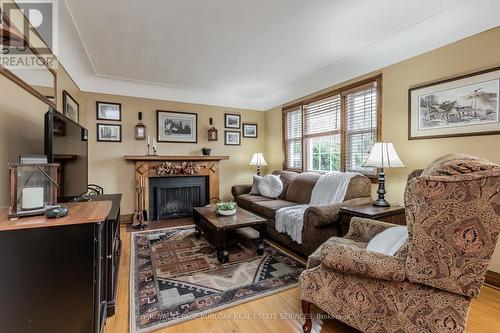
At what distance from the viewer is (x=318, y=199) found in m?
3.43

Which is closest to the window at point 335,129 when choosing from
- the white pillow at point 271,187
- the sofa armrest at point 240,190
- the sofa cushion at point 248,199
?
the white pillow at point 271,187

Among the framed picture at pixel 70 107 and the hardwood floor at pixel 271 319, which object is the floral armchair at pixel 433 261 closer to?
the hardwood floor at pixel 271 319

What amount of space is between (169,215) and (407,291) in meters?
4.16

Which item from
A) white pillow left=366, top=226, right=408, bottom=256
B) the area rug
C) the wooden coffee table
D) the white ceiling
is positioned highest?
the white ceiling

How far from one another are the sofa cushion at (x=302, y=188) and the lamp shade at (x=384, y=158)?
3.75 feet

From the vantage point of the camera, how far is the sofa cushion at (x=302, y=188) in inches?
148

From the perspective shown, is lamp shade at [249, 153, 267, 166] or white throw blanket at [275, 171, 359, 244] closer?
white throw blanket at [275, 171, 359, 244]

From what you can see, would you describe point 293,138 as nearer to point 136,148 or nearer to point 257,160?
point 257,160

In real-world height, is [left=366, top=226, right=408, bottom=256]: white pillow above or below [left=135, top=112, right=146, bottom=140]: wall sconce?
below

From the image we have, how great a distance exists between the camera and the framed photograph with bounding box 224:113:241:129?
209 inches

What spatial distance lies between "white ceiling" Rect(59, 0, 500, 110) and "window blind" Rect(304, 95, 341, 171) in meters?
0.37

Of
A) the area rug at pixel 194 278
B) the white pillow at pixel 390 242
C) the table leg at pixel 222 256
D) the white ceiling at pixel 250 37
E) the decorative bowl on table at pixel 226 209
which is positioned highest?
the white ceiling at pixel 250 37

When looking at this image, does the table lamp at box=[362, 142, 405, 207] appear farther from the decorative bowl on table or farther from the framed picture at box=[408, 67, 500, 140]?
the decorative bowl on table

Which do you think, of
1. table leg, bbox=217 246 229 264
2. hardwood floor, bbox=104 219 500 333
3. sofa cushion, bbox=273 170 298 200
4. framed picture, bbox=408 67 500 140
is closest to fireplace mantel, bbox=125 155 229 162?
sofa cushion, bbox=273 170 298 200
